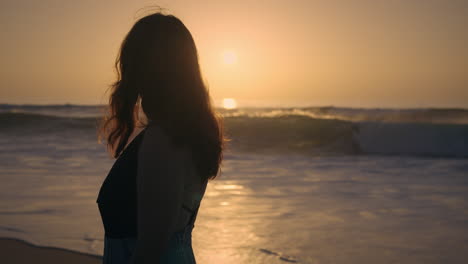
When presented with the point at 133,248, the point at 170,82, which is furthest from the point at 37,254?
the point at 170,82

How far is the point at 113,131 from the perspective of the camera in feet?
5.51

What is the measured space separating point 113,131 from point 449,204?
17.2ft

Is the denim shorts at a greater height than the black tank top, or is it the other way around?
the black tank top

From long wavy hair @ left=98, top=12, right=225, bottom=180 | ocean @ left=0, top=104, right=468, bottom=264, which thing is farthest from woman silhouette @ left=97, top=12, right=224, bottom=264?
ocean @ left=0, top=104, right=468, bottom=264

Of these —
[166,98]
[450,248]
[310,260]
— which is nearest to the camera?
[166,98]

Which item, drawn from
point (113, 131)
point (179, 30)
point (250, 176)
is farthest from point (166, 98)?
point (250, 176)

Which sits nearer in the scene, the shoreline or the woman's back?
the woman's back

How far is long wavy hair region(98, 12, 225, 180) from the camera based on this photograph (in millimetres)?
1418

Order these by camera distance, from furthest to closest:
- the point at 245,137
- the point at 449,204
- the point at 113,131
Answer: the point at 245,137 < the point at 449,204 < the point at 113,131

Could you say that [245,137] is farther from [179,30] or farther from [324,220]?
[179,30]

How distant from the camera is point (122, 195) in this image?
1.46 metres

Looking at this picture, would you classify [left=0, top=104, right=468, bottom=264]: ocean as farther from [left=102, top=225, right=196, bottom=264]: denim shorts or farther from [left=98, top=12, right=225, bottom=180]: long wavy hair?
[left=98, top=12, right=225, bottom=180]: long wavy hair

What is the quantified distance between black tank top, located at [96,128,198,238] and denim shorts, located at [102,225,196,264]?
0.10 ft

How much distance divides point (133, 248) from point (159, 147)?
0.42m
